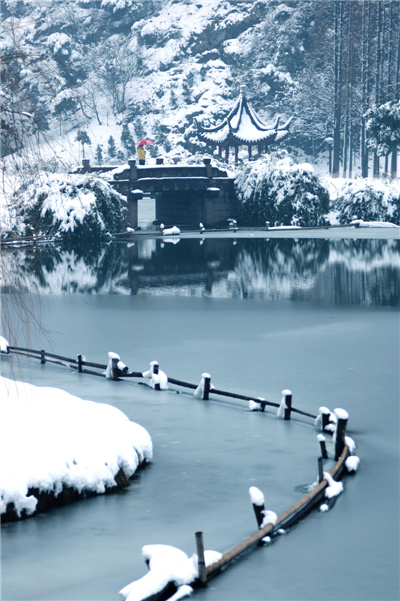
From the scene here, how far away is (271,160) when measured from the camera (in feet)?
171

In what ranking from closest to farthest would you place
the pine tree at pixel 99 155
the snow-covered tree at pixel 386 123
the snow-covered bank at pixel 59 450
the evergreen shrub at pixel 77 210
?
the snow-covered bank at pixel 59 450 → the evergreen shrub at pixel 77 210 → the snow-covered tree at pixel 386 123 → the pine tree at pixel 99 155

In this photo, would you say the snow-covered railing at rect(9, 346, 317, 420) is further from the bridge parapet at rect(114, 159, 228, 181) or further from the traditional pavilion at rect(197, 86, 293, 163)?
the traditional pavilion at rect(197, 86, 293, 163)

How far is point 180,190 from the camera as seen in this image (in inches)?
1982

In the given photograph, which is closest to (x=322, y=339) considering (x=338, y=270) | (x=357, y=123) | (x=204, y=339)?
(x=204, y=339)

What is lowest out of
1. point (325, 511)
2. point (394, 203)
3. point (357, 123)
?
point (325, 511)

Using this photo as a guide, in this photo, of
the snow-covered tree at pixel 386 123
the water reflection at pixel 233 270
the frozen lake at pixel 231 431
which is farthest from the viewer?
the snow-covered tree at pixel 386 123

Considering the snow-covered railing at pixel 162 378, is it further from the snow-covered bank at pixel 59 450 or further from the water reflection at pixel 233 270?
the water reflection at pixel 233 270

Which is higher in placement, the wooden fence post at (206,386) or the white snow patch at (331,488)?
the wooden fence post at (206,386)

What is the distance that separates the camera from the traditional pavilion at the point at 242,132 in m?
64.9

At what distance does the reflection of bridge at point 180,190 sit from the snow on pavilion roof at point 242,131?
12102 mm

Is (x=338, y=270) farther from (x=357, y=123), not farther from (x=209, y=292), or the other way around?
(x=357, y=123)

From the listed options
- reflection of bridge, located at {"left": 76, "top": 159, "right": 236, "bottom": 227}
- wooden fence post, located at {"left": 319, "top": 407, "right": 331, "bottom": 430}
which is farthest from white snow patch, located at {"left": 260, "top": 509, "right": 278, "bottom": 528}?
reflection of bridge, located at {"left": 76, "top": 159, "right": 236, "bottom": 227}

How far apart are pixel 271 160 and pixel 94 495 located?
44.3 meters

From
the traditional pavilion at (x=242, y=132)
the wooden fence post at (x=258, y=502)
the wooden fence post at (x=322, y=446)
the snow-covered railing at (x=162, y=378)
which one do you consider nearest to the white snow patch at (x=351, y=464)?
the wooden fence post at (x=322, y=446)
